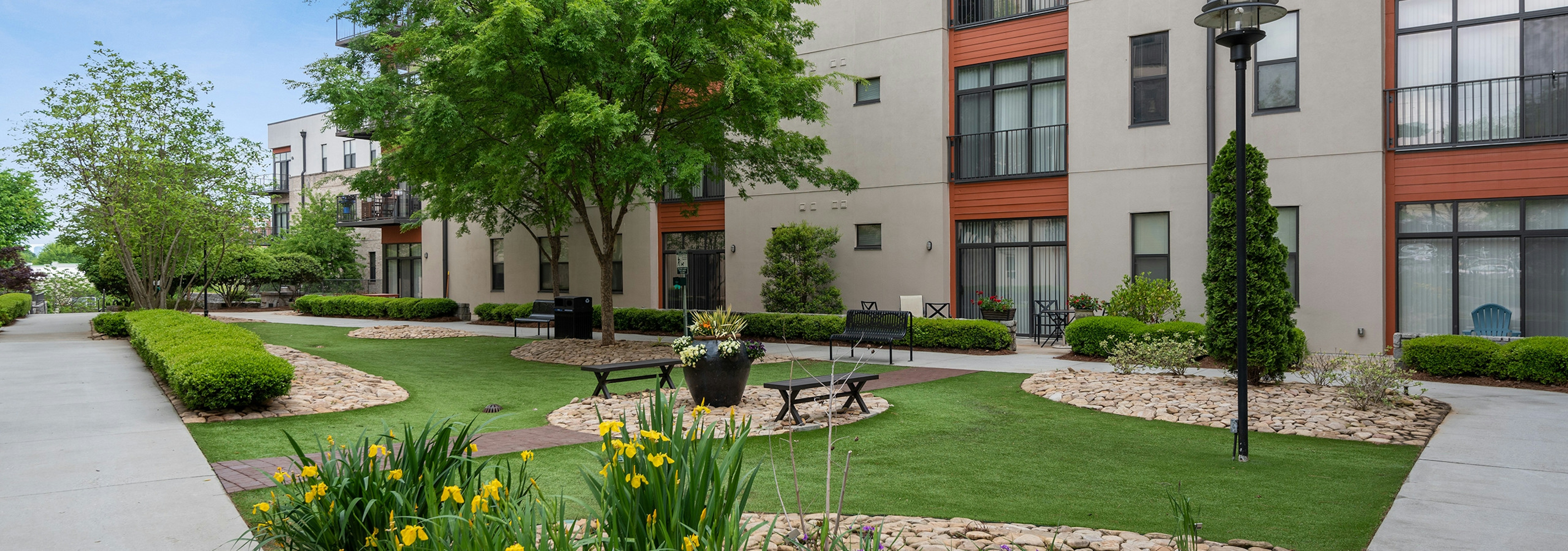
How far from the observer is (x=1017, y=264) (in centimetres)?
1803

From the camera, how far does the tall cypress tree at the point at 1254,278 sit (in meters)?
9.99

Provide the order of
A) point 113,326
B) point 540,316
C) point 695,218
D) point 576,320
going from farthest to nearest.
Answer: point 695,218 → point 540,316 → point 113,326 → point 576,320

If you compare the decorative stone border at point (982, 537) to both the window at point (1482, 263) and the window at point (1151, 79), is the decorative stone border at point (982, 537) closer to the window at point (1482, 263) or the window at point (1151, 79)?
the window at point (1482, 263)

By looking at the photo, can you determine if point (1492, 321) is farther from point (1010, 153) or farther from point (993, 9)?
point (993, 9)

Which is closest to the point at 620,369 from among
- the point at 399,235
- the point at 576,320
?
the point at 576,320

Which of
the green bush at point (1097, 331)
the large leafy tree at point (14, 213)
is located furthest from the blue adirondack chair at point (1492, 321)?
the large leafy tree at point (14, 213)

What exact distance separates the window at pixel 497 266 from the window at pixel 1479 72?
23087mm

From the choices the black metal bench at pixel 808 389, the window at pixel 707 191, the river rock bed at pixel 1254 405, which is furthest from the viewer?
the window at pixel 707 191

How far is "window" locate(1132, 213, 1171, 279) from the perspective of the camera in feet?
52.9

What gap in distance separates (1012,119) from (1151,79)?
2.89 metres

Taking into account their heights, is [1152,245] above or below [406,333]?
above

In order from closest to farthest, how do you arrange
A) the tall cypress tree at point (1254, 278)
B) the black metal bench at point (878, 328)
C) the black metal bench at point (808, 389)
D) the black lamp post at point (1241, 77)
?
the black lamp post at point (1241, 77)
the black metal bench at point (808, 389)
the tall cypress tree at point (1254, 278)
the black metal bench at point (878, 328)

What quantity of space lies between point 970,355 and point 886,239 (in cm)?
471

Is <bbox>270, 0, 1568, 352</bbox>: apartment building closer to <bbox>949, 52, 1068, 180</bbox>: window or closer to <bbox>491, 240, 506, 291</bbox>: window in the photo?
<bbox>949, 52, 1068, 180</bbox>: window
